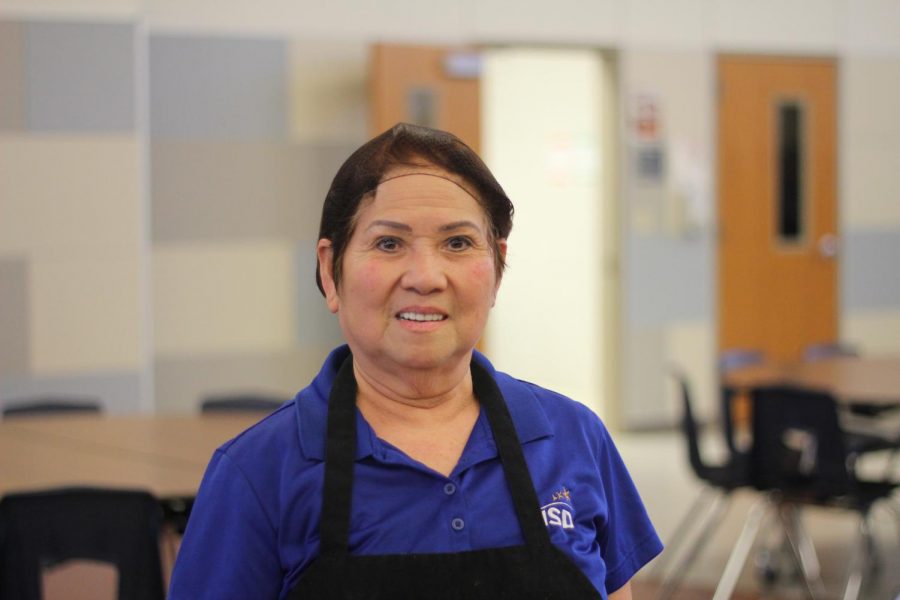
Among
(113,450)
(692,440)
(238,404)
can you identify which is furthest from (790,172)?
(113,450)

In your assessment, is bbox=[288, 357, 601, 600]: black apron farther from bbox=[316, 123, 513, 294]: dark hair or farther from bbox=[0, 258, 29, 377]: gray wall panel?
bbox=[0, 258, 29, 377]: gray wall panel

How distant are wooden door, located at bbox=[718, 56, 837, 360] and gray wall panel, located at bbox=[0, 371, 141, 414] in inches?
165

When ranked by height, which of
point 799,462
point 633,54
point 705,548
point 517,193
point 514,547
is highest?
point 633,54

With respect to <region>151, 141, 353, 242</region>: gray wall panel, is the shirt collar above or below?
below

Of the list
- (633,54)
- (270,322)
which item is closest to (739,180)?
(633,54)

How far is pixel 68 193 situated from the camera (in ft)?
22.3

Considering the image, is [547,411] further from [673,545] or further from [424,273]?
[673,545]

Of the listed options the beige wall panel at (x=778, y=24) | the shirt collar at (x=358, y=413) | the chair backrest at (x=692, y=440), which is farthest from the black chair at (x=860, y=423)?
the shirt collar at (x=358, y=413)

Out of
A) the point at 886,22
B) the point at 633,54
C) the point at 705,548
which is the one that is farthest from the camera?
the point at 886,22

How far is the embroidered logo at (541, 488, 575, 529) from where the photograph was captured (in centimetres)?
157

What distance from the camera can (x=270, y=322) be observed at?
25.4 ft

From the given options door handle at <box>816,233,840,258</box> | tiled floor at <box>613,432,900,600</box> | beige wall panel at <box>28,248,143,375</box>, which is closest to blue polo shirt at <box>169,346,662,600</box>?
tiled floor at <box>613,432,900,600</box>

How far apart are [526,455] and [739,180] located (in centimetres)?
774

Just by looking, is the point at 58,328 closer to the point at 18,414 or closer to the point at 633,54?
the point at 18,414
